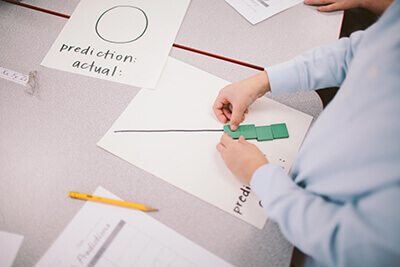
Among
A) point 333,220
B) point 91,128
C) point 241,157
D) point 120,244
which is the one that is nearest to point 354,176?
point 333,220

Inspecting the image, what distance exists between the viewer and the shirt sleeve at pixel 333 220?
307 millimetres

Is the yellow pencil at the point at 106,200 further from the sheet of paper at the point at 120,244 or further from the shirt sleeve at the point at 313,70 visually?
the shirt sleeve at the point at 313,70

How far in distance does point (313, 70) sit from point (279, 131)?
0.16 meters

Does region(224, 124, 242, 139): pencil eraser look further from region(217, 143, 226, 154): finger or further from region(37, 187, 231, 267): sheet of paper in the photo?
region(37, 187, 231, 267): sheet of paper

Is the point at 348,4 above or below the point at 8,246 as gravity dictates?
above

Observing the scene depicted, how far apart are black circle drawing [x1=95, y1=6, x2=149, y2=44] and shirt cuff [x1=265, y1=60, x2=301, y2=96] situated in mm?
380

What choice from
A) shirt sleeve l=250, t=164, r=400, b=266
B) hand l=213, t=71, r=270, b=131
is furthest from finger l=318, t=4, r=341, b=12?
shirt sleeve l=250, t=164, r=400, b=266

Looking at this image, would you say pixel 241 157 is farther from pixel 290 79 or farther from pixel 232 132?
pixel 290 79

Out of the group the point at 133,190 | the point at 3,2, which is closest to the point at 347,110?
the point at 133,190

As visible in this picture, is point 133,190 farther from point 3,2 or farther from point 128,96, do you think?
point 3,2

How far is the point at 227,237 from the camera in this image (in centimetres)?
43

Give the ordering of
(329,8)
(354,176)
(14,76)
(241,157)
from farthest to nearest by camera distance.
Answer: (329,8) → (14,76) → (241,157) → (354,176)

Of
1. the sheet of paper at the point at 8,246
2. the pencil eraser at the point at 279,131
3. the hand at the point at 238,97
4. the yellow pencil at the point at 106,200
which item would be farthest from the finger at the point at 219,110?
the sheet of paper at the point at 8,246

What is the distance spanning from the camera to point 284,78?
1.81 ft
